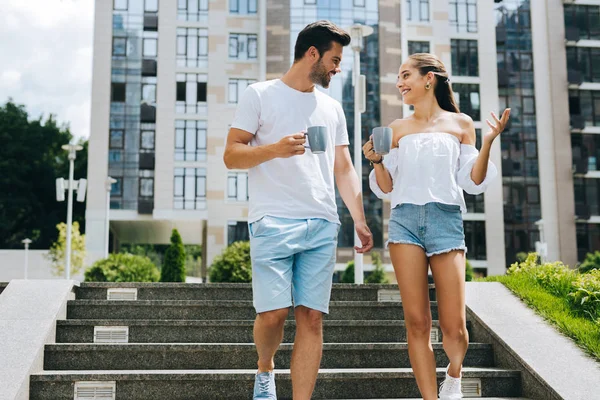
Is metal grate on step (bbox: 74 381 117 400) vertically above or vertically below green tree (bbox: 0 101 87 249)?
below

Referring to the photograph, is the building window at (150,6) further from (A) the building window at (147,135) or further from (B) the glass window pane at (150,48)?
(A) the building window at (147,135)

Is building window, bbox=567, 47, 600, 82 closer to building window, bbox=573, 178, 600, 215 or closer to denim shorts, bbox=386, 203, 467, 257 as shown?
building window, bbox=573, 178, 600, 215

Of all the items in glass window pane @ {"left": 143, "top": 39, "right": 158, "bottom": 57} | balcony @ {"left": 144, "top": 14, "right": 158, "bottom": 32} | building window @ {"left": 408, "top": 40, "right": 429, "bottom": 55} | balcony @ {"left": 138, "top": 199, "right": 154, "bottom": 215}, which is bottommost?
balcony @ {"left": 138, "top": 199, "right": 154, "bottom": 215}

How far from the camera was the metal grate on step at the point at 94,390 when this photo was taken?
4734 mm

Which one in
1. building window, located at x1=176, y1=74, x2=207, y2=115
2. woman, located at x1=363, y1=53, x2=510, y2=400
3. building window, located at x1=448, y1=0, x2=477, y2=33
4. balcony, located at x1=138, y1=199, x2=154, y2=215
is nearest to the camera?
woman, located at x1=363, y1=53, x2=510, y2=400

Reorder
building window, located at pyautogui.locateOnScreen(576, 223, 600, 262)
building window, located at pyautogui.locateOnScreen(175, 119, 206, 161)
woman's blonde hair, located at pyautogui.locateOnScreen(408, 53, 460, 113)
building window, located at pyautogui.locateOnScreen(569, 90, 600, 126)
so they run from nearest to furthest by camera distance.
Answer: woman's blonde hair, located at pyautogui.locateOnScreen(408, 53, 460, 113) < building window, located at pyautogui.locateOnScreen(175, 119, 206, 161) < building window, located at pyautogui.locateOnScreen(576, 223, 600, 262) < building window, located at pyautogui.locateOnScreen(569, 90, 600, 126)

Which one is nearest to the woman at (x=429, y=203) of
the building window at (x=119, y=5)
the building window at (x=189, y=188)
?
the building window at (x=189, y=188)

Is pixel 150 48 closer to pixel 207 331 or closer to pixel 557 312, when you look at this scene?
pixel 207 331

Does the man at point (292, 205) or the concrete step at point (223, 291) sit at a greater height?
the man at point (292, 205)

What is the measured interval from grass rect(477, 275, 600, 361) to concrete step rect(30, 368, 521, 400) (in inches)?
30.4

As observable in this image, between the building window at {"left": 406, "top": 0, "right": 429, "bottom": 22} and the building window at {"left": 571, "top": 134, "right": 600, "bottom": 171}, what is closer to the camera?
the building window at {"left": 406, "top": 0, "right": 429, "bottom": 22}

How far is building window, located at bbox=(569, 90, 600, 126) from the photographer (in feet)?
137

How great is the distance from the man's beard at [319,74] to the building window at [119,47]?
114 ft

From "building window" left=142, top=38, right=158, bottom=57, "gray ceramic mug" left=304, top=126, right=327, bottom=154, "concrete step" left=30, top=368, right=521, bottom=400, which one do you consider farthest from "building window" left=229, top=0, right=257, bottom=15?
"gray ceramic mug" left=304, top=126, right=327, bottom=154
